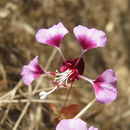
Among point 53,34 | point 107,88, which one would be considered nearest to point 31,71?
point 53,34

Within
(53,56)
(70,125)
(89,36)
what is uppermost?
(89,36)

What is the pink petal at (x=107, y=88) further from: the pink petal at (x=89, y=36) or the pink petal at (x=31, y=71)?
the pink petal at (x=31, y=71)

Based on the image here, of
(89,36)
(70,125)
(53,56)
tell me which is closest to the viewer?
(70,125)

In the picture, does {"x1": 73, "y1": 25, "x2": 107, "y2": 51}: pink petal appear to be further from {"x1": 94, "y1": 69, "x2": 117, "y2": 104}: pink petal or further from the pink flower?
the pink flower

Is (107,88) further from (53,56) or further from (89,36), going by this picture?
(53,56)

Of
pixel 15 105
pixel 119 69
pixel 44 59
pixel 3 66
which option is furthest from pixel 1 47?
pixel 119 69

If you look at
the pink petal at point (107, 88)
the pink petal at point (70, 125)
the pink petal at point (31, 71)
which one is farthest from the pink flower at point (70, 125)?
the pink petal at point (31, 71)
